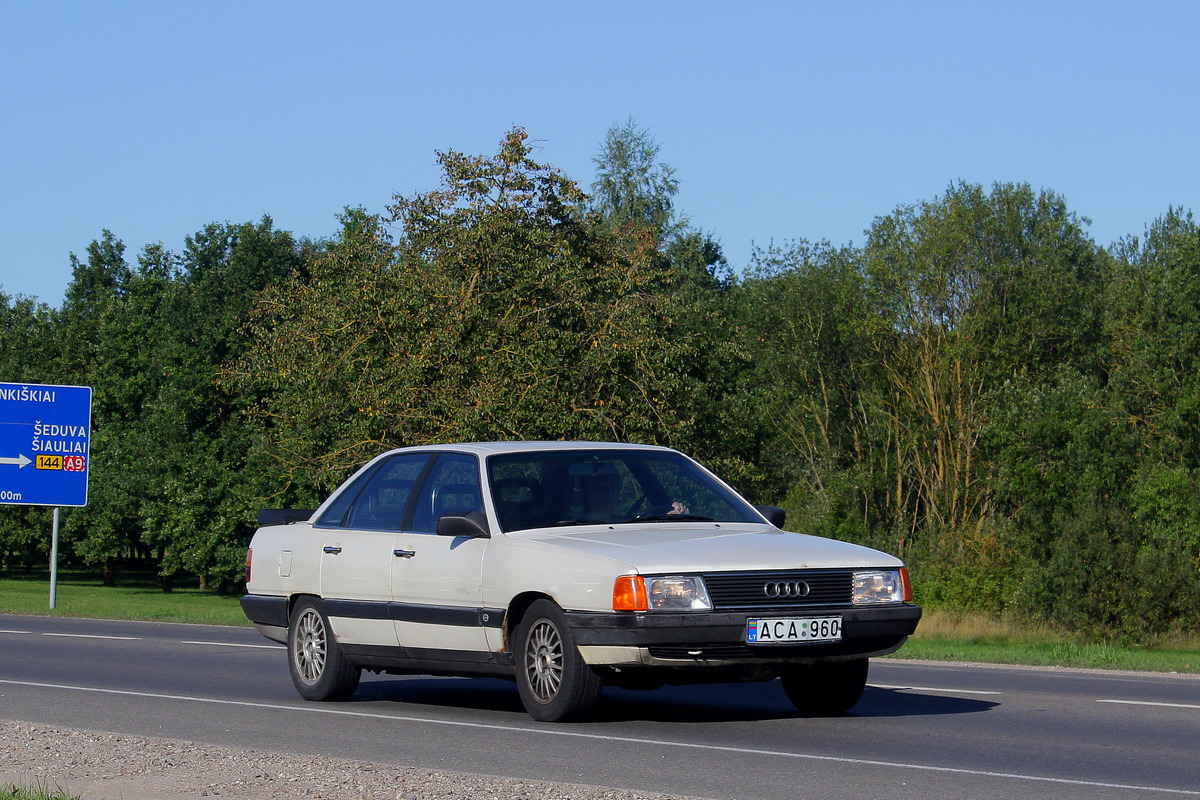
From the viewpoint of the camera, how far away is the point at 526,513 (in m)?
9.80

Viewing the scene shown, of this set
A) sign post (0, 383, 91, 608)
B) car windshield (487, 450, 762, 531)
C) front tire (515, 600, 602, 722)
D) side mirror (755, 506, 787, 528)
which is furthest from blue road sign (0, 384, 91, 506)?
front tire (515, 600, 602, 722)

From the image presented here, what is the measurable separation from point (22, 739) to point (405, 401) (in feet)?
72.7

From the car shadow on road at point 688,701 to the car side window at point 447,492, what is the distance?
4.44 feet

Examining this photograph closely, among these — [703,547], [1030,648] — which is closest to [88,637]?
[1030,648]

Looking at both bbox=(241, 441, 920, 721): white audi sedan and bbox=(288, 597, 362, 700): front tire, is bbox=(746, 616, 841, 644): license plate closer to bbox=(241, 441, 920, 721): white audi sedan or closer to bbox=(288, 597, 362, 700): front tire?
bbox=(241, 441, 920, 721): white audi sedan

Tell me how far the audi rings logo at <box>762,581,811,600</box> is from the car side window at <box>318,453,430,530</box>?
9.86ft

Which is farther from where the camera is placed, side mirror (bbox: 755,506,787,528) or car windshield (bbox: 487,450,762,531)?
side mirror (bbox: 755,506,787,528)

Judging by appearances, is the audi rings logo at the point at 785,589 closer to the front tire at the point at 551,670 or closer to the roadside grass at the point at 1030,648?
the front tire at the point at 551,670

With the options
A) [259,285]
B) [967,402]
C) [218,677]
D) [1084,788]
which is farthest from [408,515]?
[259,285]

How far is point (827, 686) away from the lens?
9.70 metres

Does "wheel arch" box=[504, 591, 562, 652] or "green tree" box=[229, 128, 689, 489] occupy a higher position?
"green tree" box=[229, 128, 689, 489]

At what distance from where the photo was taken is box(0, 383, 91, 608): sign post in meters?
31.1

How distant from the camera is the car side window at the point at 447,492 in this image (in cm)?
1009

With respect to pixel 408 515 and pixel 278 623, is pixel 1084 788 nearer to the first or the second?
pixel 408 515
